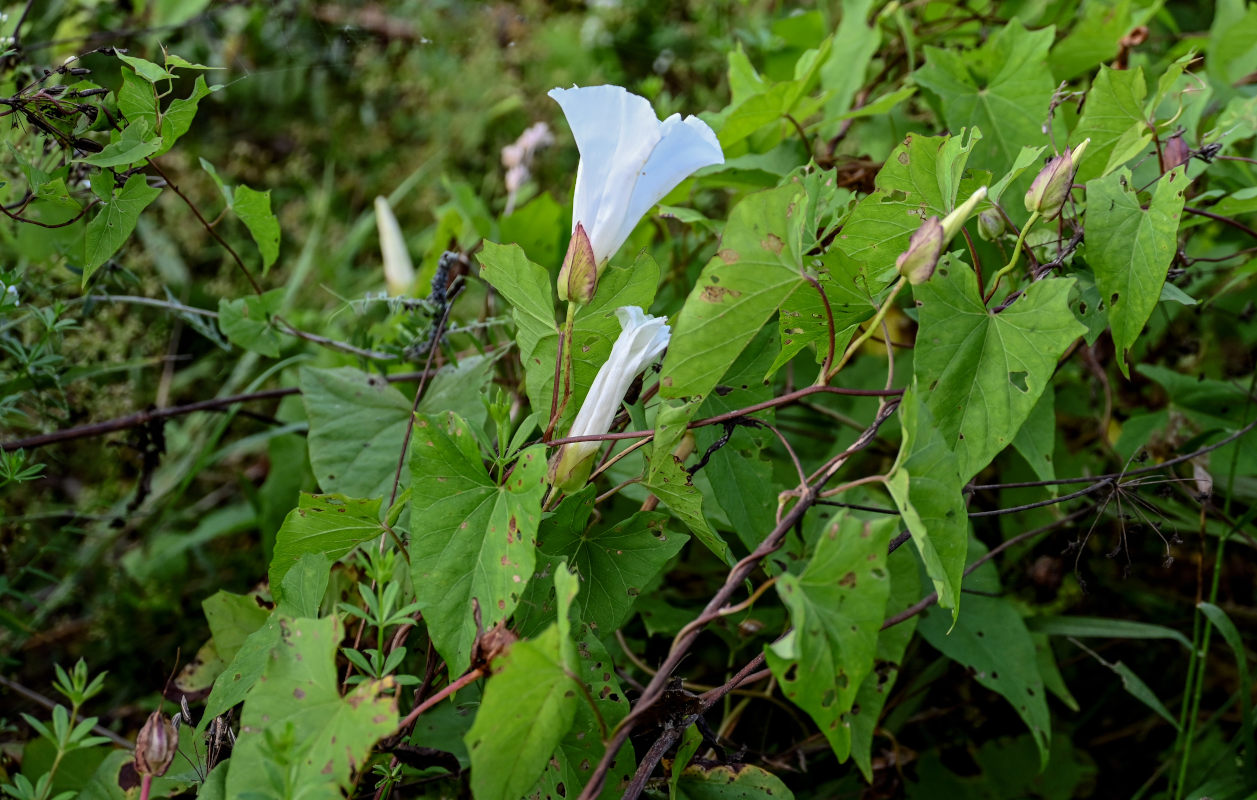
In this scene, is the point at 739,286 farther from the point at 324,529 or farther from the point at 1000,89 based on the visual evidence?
the point at 1000,89

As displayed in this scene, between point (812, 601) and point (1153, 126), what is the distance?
649 millimetres

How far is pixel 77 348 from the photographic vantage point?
1314 millimetres

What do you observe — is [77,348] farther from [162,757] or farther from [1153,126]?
[1153,126]

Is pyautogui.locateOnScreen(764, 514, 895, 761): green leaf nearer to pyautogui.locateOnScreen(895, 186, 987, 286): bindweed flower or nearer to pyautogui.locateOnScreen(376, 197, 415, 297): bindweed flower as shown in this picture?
pyautogui.locateOnScreen(895, 186, 987, 286): bindweed flower

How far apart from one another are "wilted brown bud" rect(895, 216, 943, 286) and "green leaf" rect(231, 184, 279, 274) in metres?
0.69

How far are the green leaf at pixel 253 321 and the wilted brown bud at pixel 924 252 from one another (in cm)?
77

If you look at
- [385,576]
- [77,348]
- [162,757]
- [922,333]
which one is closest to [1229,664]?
[922,333]

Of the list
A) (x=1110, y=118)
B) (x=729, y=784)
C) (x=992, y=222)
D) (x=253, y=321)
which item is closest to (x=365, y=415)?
→ (x=253, y=321)

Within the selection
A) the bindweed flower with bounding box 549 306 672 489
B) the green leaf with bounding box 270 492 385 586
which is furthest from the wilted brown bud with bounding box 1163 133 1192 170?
the green leaf with bounding box 270 492 385 586

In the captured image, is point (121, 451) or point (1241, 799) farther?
point (121, 451)

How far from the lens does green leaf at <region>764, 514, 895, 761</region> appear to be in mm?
560

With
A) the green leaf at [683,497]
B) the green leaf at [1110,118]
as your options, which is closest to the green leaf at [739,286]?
the green leaf at [683,497]

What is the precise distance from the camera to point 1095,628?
1065mm

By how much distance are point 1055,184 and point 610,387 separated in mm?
421
